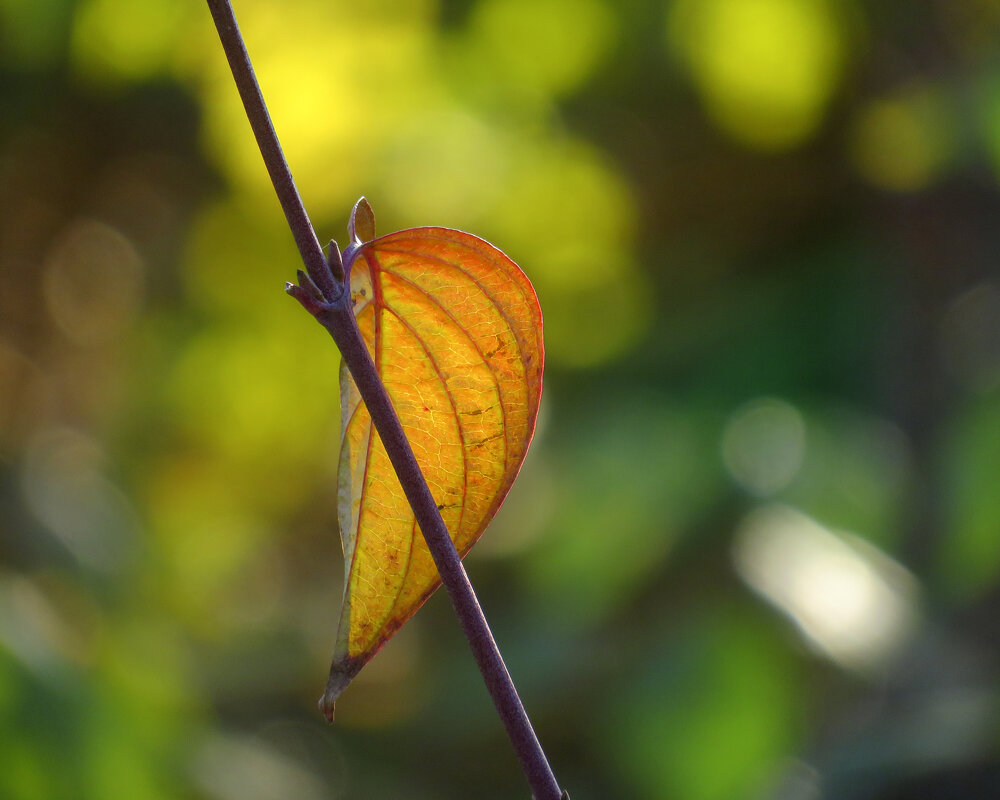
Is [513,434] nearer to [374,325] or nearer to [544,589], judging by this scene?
[374,325]

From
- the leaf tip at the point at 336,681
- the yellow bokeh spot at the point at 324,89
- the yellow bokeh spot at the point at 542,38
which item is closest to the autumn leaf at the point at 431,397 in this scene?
the leaf tip at the point at 336,681

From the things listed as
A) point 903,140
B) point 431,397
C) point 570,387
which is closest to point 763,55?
point 903,140

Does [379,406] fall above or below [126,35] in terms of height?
below

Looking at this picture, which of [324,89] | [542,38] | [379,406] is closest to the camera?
[379,406]

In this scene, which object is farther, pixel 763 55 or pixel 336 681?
pixel 763 55

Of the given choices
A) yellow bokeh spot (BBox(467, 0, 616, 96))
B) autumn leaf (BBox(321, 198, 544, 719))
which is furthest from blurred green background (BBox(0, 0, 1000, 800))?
autumn leaf (BBox(321, 198, 544, 719))

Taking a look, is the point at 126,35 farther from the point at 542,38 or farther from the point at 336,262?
the point at 336,262

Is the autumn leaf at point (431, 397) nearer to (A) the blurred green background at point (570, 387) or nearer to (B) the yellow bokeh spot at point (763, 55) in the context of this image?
(A) the blurred green background at point (570, 387)
